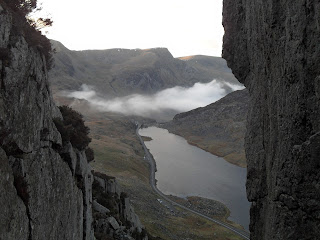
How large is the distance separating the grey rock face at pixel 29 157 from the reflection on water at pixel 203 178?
68649 mm

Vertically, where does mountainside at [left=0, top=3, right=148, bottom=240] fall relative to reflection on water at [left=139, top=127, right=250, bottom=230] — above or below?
above

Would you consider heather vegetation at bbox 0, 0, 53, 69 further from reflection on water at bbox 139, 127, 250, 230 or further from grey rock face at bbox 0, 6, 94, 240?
reflection on water at bbox 139, 127, 250, 230

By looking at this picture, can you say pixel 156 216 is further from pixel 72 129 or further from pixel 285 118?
pixel 285 118

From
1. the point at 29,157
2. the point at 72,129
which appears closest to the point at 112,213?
the point at 72,129

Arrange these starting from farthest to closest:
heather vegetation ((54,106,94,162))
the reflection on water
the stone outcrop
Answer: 1. the reflection on water
2. the stone outcrop
3. heather vegetation ((54,106,94,162))

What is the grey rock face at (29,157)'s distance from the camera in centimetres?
1464

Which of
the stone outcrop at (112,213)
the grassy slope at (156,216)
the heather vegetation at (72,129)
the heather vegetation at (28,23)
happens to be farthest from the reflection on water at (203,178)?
the heather vegetation at (28,23)

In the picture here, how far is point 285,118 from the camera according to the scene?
1633 cm

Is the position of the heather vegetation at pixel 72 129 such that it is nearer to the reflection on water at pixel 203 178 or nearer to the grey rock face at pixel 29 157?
the grey rock face at pixel 29 157

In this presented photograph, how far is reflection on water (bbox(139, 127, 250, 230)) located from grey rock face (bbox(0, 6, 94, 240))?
68.6 metres

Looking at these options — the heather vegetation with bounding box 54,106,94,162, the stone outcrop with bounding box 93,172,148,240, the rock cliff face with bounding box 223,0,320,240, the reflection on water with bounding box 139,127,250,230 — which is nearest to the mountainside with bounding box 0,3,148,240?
the heather vegetation with bounding box 54,106,94,162

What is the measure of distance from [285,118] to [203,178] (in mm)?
108175

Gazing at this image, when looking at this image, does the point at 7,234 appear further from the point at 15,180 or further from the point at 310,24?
the point at 310,24

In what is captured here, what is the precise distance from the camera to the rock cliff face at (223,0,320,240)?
47.4 ft
